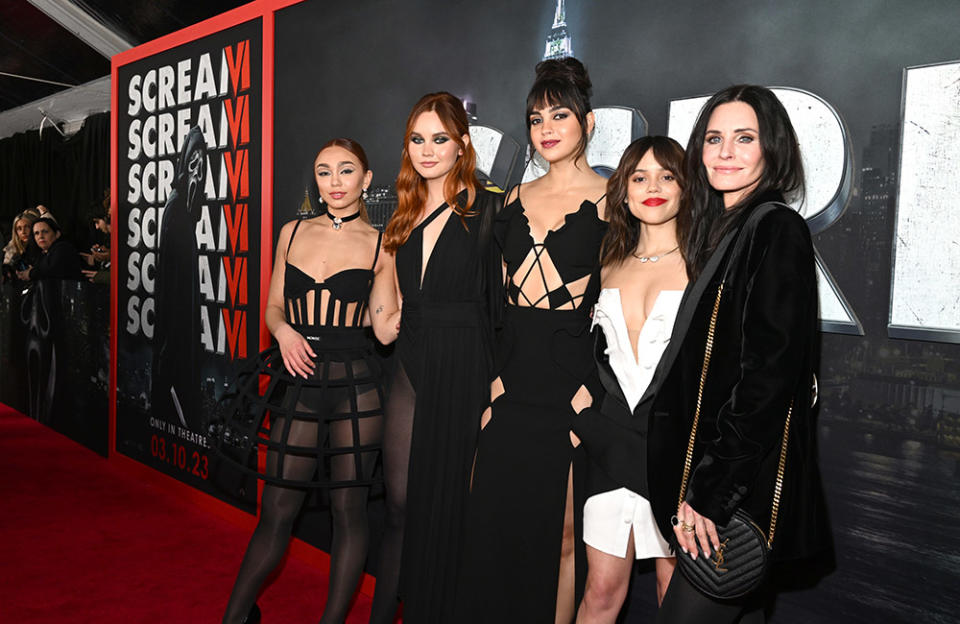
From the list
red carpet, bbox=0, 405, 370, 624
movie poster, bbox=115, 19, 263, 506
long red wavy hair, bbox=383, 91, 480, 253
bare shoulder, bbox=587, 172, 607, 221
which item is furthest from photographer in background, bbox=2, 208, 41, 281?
bare shoulder, bbox=587, 172, 607, 221

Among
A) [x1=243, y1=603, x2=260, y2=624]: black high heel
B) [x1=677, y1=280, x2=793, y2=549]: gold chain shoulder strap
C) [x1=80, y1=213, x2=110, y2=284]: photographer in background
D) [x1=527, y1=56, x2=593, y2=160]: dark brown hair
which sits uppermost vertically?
[x1=527, y1=56, x2=593, y2=160]: dark brown hair

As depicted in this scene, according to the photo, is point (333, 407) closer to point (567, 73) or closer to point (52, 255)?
point (567, 73)

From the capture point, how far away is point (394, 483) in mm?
2451

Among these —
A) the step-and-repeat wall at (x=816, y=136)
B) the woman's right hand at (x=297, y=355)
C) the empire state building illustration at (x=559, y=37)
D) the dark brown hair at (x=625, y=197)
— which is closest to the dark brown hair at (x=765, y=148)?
the dark brown hair at (x=625, y=197)

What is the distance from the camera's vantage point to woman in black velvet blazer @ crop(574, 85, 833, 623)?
1.41 meters

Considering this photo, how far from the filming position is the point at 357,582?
8.79 ft

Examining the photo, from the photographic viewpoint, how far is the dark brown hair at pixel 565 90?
210 cm

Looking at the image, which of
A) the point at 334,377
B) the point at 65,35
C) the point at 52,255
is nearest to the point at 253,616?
the point at 334,377

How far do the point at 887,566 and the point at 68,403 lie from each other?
620 cm

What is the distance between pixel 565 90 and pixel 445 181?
50cm

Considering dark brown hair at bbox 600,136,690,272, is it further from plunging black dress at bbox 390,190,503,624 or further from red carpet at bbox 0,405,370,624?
red carpet at bbox 0,405,370,624

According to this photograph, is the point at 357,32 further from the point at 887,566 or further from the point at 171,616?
the point at 887,566

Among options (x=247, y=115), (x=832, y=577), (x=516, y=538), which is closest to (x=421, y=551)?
(x=516, y=538)

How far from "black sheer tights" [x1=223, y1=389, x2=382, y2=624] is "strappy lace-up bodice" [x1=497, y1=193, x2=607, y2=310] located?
89 centimetres
